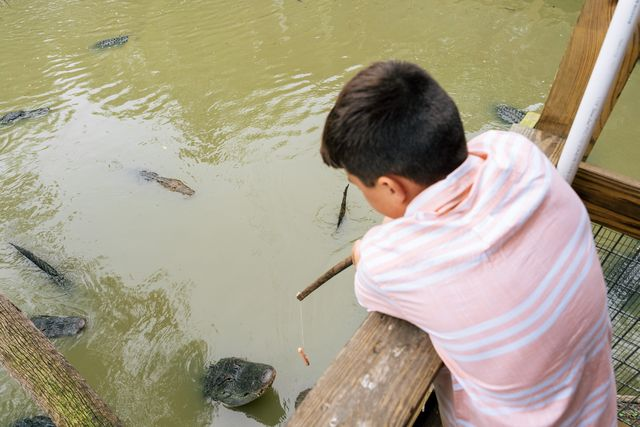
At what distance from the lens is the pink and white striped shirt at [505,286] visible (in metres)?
0.85

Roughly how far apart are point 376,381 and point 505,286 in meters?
0.35

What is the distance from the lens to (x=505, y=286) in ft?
2.77

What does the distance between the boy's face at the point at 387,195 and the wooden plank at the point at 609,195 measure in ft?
2.33

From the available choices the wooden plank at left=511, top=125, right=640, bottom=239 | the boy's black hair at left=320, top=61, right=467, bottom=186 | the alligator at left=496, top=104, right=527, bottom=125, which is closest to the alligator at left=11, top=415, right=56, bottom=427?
the boy's black hair at left=320, top=61, right=467, bottom=186

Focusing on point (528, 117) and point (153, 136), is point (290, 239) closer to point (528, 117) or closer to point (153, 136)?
point (528, 117)

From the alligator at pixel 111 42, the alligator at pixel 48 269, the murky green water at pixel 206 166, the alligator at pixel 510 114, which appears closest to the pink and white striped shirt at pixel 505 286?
the murky green water at pixel 206 166

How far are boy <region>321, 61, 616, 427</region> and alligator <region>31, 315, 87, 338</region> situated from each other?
4349mm

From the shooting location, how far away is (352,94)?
0.99m

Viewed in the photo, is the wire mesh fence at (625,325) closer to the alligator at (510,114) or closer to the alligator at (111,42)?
the alligator at (510,114)

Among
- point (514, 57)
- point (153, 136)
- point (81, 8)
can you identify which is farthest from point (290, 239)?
point (81, 8)

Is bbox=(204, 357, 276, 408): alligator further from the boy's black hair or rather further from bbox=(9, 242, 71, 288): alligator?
the boy's black hair

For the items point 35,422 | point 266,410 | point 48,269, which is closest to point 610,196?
point 266,410

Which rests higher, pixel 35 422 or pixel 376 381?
pixel 376 381

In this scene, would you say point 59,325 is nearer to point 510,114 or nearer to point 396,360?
point 396,360
